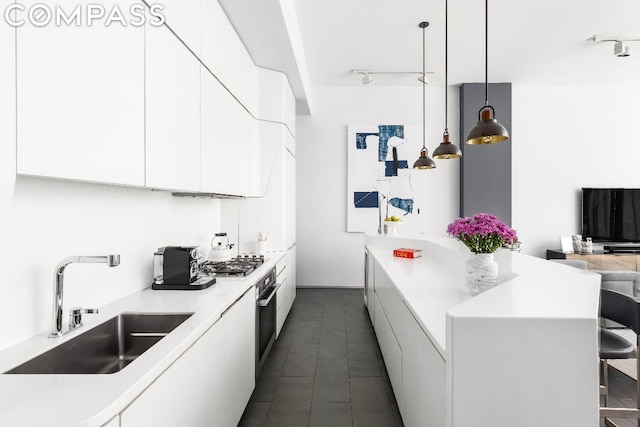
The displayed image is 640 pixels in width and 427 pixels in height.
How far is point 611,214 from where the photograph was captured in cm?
557

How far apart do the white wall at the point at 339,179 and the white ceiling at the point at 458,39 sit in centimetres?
32

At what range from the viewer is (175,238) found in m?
2.62

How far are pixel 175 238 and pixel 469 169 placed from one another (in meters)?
4.63

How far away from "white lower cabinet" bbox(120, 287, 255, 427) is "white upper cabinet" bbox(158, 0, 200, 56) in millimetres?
1495

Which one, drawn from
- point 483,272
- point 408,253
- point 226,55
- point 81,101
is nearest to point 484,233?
point 483,272

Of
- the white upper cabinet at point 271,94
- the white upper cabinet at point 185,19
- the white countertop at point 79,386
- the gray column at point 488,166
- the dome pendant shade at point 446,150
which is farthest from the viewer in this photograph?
the gray column at point 488,166

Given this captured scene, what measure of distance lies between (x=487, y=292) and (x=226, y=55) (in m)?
2.50

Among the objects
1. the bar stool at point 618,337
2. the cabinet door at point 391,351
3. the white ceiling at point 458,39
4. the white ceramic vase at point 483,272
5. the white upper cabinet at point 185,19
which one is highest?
the white ceiling at point 458,39

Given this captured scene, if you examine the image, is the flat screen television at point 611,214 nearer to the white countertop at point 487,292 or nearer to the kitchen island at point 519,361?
the white countertop at point 487,292

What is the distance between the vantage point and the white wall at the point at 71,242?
1307mm

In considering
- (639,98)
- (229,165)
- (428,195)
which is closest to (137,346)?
(229,165)

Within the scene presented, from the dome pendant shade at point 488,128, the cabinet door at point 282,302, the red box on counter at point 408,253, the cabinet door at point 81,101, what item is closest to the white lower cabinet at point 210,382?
the cabinet door at point 81,101

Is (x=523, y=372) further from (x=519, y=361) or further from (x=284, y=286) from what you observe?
(x=284, y=286)

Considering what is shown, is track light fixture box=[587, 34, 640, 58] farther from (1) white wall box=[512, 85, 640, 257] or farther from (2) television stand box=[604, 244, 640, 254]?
(2) television stand box=[604, 244, 640, 254]
